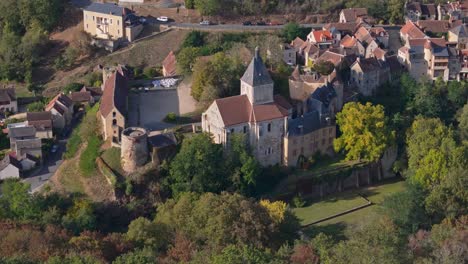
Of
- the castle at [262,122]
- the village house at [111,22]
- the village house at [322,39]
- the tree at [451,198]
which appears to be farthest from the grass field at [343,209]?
the village house at [111,22]

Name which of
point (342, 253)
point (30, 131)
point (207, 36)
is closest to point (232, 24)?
point (207, 36)

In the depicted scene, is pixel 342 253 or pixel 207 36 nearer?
pixel 342 253

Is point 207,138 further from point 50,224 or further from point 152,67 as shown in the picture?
point 152,67

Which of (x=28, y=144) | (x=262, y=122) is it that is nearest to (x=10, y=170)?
(x=28, y=144)

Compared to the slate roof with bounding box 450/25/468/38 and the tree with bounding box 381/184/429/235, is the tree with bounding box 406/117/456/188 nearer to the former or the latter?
the tree with bounding box 381/184/429/235

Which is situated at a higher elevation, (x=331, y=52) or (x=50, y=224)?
(x=331, y=52)

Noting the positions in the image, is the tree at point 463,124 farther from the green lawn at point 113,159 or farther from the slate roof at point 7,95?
the slate roof at point 7,95

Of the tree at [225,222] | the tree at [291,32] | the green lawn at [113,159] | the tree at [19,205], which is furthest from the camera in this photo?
the tree at [291,32]

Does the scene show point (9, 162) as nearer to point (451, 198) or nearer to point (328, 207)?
point (328, 207)
